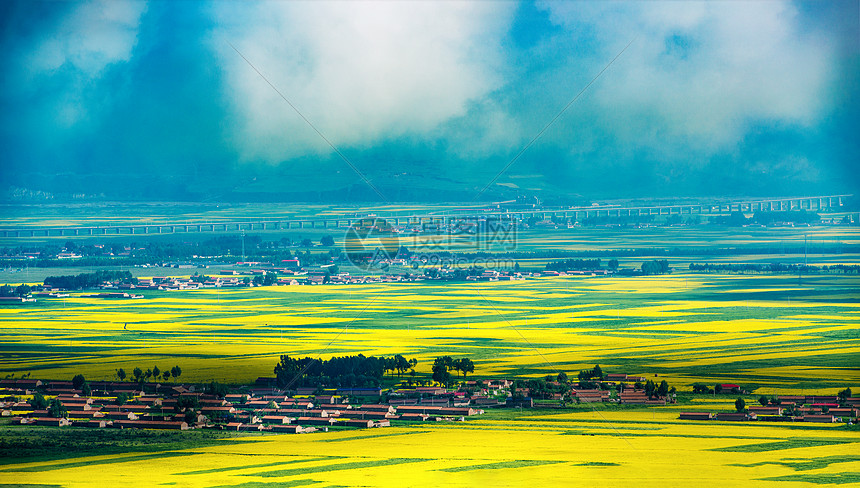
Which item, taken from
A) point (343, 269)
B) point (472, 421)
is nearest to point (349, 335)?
point (472, 421)

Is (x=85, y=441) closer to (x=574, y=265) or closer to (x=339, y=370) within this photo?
(x=339, y=370)

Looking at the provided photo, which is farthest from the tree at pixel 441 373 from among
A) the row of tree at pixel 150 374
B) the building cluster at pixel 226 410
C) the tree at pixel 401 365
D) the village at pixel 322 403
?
the row of tree at pixel 150 374

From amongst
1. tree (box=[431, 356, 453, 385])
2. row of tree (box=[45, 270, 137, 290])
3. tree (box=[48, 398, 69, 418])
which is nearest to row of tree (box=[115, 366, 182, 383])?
tree (box=[48, 398, 69, 418])

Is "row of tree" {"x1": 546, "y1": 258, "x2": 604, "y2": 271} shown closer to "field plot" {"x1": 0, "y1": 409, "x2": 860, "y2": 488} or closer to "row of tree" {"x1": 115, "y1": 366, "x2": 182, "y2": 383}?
"row of tree" {"x1": 115, "y1": 366, "x2": 182, "y2": 383}

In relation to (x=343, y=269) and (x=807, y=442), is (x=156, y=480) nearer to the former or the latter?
(x=807, y=442)

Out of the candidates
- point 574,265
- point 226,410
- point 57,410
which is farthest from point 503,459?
point 574,265

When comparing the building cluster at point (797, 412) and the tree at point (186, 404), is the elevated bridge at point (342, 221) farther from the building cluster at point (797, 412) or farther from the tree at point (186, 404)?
the building cluster at point (797, 412)
